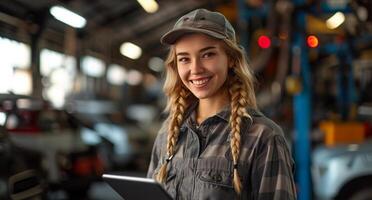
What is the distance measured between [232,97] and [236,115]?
3.4 inches

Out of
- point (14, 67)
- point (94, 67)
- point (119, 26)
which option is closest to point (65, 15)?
point (14, 67)

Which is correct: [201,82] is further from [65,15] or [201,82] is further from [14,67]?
[65,15]

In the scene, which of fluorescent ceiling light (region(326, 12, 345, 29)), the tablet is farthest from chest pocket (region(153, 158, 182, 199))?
fluorescent ceiling light (region(326, 12, 345, 29))

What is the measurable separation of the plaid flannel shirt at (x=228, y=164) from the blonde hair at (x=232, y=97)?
0.10 feet

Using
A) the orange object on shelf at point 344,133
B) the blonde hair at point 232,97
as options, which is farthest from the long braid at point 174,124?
the orange object on shelf at point 344,133

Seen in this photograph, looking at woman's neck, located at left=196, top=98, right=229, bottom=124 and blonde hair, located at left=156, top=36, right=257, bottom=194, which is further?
woman's neck, located at left=196, top=98, right=229, bottom=124

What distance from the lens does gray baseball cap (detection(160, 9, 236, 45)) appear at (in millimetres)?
1958

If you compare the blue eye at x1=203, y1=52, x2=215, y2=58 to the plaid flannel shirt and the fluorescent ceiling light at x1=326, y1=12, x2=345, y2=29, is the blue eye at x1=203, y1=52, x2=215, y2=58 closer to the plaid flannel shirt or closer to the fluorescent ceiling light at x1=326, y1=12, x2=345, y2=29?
the plaid flannel shirt

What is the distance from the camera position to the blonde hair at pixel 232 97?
1.96m

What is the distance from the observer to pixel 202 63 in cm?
200

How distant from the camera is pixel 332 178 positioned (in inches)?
233

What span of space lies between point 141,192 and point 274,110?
24.9ft

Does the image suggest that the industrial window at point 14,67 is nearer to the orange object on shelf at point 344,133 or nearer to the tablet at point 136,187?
the tablet at point 136,187

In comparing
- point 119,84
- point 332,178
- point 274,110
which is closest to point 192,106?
point 332,178
